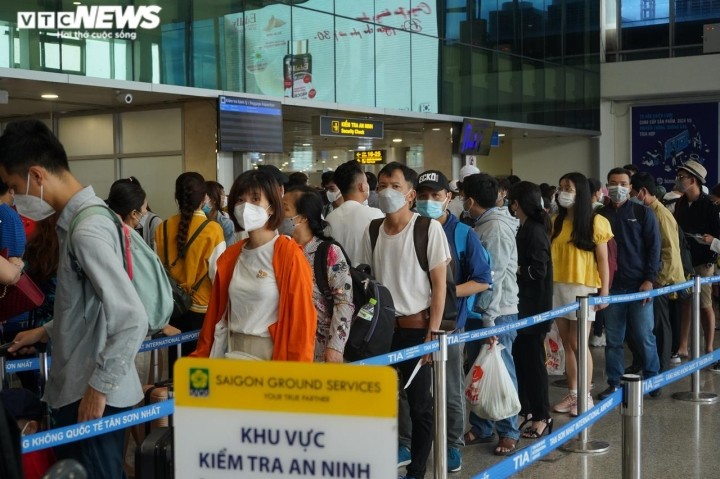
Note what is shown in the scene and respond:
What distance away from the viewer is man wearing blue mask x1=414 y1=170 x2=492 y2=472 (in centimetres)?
527

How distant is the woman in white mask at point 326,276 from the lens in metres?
4.23

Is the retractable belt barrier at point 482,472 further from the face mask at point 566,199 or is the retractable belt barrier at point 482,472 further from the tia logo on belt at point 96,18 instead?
the tia logo on belt at point 96,18

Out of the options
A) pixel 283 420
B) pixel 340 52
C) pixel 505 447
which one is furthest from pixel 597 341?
pixel 340 52

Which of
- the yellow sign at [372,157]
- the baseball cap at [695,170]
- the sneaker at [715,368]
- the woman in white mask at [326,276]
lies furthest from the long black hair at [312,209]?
the yellow sign at [372,157]

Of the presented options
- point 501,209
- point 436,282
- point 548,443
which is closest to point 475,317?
point 501,209

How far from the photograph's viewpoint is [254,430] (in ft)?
6.06

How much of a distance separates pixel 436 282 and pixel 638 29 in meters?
23.2

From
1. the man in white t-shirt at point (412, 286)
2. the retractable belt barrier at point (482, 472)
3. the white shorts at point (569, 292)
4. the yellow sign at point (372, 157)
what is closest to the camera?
the retractable belt barrier at point (482, 472)

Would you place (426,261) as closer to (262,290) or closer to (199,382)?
(262,290)

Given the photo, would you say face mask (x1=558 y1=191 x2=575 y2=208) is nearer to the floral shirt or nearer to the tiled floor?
the tiled floor

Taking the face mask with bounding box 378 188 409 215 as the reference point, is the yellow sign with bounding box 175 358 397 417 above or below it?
below

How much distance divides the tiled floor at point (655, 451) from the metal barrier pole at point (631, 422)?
160 cm

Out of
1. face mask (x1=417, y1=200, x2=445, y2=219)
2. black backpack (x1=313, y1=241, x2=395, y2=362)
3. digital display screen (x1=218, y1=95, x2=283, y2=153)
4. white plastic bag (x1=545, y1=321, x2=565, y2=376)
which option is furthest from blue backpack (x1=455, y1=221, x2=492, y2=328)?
digital display screen (x1=218, y1=95, x2=283, y2=153)

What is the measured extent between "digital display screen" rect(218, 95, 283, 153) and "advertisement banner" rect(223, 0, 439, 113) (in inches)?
14.7
